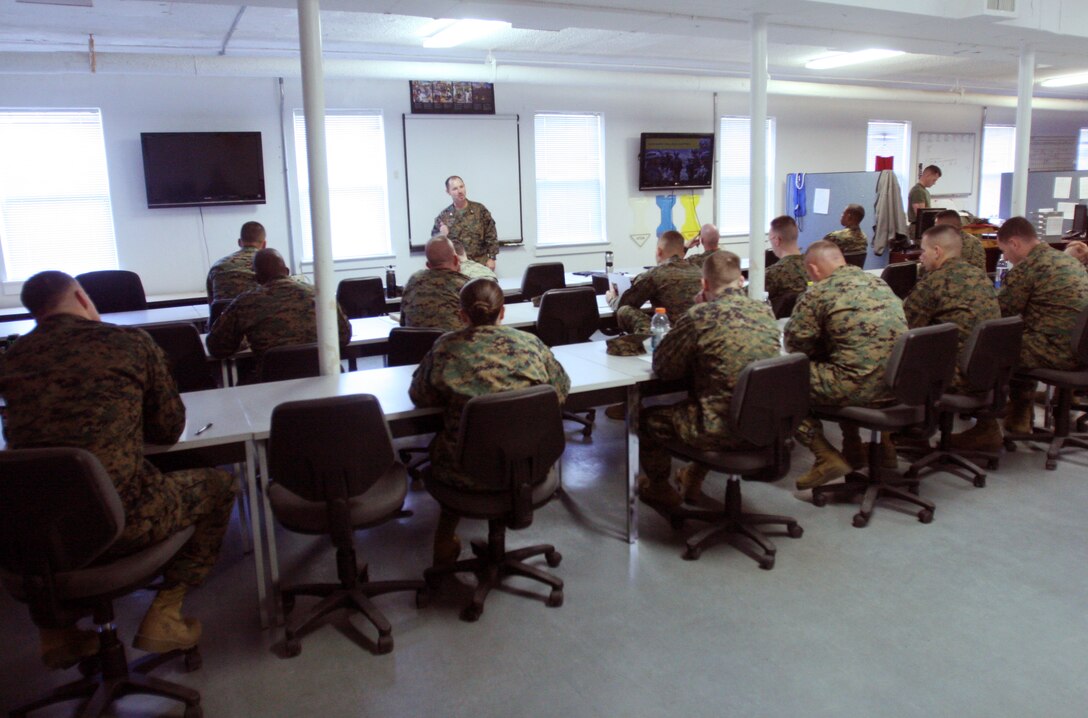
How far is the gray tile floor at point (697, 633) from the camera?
96.0 inches

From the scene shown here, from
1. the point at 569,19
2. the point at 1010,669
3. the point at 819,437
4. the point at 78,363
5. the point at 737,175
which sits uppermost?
the point at 569,19

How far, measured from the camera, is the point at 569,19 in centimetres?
505

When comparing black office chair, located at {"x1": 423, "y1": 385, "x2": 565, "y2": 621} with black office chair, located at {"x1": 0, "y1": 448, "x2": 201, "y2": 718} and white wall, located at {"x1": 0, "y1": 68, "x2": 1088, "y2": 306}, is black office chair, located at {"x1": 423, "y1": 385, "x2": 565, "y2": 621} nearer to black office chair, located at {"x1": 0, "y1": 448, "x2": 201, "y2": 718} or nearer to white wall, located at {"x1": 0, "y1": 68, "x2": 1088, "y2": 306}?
black office chair, located at {"x1": 0, "y1": 448, "x2": 201, "y2": 718}

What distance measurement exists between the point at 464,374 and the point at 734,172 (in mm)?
8409

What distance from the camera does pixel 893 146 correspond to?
1177 cm

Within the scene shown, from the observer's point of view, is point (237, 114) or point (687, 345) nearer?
point (687, 345)

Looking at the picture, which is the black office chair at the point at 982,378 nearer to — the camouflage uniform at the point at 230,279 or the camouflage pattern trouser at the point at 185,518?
the camouflage pattern trouser at the point at 185,518

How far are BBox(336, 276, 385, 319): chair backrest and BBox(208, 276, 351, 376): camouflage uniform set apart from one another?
1897mm

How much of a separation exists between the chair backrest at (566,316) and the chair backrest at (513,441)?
2144 millimetres

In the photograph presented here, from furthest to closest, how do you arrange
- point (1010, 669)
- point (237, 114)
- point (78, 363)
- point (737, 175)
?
point (737, 175) → point (237, 114) → point (1010, 669) → point (78, 363)

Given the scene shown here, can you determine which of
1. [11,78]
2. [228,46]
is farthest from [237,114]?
[11,78]

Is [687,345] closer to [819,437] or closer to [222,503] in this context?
[819,437]

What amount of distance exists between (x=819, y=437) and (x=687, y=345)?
1.18 metres

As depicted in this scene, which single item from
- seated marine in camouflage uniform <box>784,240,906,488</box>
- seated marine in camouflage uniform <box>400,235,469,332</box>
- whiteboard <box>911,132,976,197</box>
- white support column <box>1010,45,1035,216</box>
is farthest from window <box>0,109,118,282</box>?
whiteboard <box>911,132,976,197</box>
